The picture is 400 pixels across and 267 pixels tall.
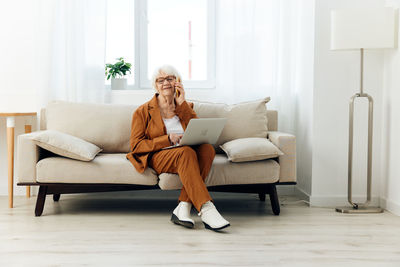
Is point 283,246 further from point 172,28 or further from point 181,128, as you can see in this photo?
point 172,28

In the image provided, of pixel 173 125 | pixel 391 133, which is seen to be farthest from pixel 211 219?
pixel 391 133

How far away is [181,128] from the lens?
3.31 metres

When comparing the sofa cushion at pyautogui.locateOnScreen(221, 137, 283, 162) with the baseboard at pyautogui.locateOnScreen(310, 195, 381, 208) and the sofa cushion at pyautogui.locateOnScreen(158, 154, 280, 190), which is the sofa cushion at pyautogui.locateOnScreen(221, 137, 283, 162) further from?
the baseboard at pyautogui.locateOnScreen(310, 195, 381, 208)

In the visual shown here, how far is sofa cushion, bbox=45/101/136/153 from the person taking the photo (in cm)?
354

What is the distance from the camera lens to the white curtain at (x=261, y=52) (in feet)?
12.9

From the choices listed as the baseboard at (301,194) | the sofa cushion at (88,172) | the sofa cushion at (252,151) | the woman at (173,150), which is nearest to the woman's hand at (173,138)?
the woman at (173,150)

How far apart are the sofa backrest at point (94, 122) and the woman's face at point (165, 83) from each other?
488mm

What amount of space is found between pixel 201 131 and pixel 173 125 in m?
0.38

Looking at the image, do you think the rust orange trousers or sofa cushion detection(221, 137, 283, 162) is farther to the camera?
sofa cushion detection(221, 137, 283, 162)

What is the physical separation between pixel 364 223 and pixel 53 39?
2.84m

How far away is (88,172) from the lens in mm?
3109

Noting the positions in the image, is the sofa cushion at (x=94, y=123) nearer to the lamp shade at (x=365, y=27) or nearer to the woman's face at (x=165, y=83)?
the woman's face at (x=165, y=83)

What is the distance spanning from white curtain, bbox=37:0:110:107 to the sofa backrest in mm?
336

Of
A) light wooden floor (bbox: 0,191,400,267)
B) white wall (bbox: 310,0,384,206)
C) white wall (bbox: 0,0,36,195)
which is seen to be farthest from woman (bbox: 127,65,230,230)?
white wall (bbox: 0,0,36,195)
